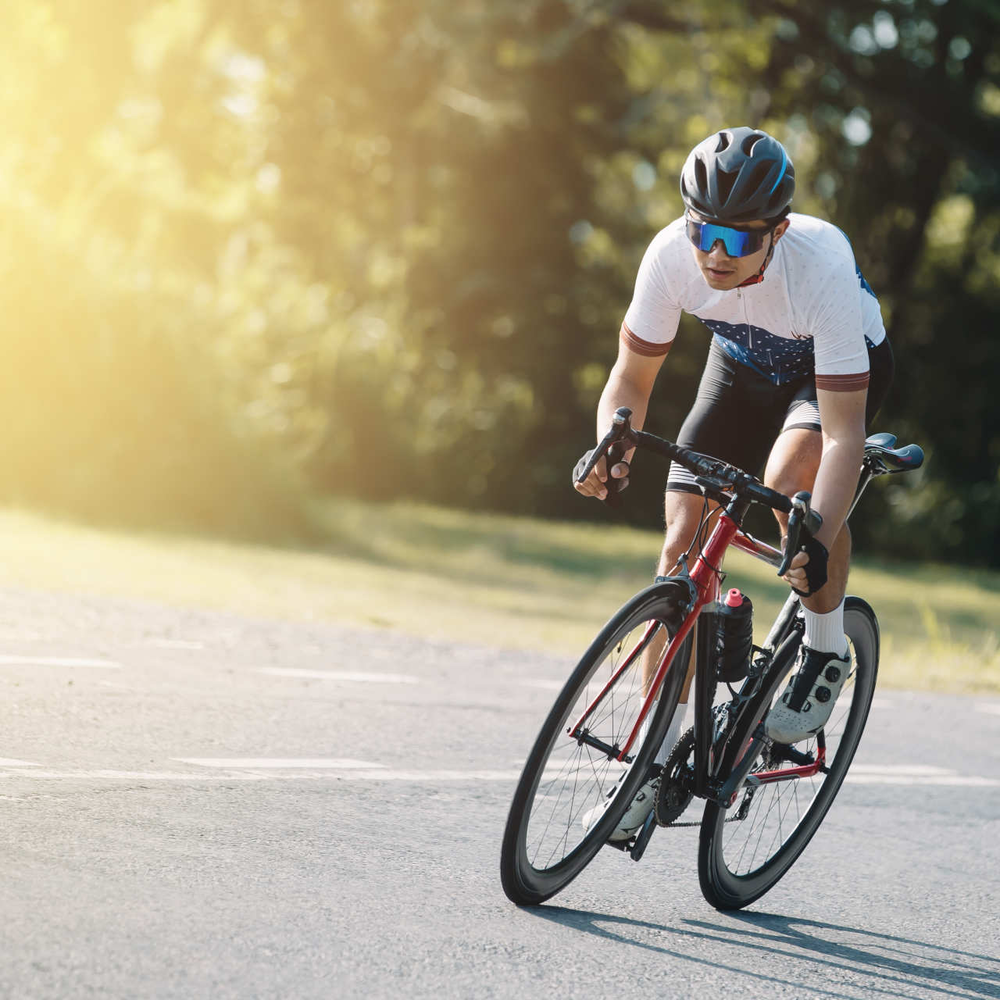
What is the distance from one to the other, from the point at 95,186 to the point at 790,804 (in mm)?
27817

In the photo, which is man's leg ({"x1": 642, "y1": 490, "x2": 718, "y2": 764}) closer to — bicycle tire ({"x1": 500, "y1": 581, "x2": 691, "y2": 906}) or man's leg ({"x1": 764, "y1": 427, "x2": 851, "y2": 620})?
bicycle tire ({"x1": 500, "y1": 581, "x2": 691, "y2": 906})

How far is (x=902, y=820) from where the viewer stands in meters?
5.89

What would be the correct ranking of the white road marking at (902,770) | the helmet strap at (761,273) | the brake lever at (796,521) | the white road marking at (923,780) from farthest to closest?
the white road marking at (902,770) < the white road marking at (923,780) < the helmet strap at (761,273) < the brake lever at (796,521)

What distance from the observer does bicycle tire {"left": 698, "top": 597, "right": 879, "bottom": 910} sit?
4512 millimetres

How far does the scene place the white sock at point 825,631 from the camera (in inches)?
181

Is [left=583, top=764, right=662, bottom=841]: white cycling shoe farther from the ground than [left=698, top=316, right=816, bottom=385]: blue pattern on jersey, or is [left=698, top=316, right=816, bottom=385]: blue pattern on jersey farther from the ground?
[left=698, top=316, right=816, bottom=385]: blue pattern on jersey

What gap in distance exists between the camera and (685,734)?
4.38 meters

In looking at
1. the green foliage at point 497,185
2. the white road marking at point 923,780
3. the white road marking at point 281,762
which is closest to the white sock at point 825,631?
the white road marking at point 281,762

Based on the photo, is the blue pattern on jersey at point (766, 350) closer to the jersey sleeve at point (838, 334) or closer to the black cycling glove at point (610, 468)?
the jersey sleeve at point (838, 334)

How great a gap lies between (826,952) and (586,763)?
2.58 ft

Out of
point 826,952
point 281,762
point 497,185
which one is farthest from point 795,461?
point 497,185

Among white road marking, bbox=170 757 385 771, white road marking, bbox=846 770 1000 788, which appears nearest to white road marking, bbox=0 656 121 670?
white road marking, bbox=170 757 385 771

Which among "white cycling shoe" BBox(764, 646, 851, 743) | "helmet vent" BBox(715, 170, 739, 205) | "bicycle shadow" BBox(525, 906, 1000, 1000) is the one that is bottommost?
"bicycle shadow" BBox(525, 906, 1000, 1000)

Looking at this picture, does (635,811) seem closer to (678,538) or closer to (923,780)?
(678,538)
